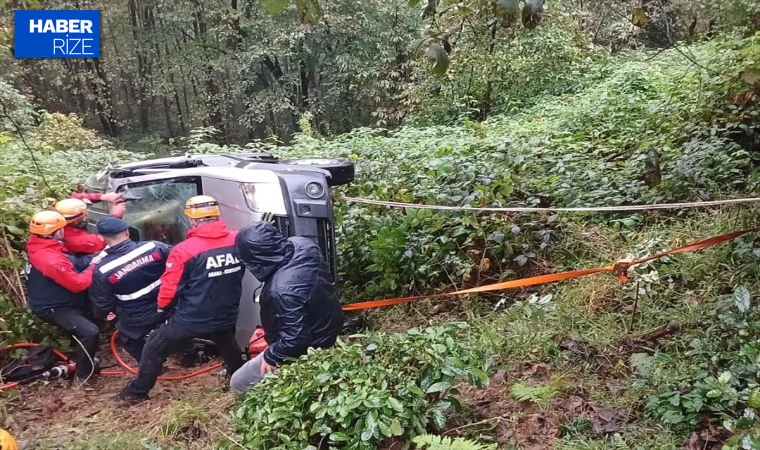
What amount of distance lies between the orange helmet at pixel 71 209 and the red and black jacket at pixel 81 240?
138 mm

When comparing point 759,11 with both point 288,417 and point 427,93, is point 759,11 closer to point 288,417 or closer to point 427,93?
point 288,417

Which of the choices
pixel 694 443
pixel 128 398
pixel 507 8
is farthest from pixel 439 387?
pixel 128 398

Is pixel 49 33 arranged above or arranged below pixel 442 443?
above

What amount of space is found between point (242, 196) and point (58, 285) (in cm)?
172

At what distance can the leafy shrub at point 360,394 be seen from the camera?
107 inches

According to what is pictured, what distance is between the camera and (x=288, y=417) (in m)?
2.79

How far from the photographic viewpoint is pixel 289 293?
12.1 feet

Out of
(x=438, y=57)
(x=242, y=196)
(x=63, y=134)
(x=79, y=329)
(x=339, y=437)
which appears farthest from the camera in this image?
(x=63, y=134)

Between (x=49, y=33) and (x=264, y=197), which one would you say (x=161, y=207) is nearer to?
(x=264, y=197)

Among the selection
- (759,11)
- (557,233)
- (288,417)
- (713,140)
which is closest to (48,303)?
(288,417)

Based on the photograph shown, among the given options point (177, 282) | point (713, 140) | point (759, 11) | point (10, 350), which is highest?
point (759, 11)

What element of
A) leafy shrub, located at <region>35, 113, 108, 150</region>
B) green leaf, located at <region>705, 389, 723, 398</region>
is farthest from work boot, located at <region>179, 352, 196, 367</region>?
leafy shrub, located at <region>35, 113, 108, 150</region>

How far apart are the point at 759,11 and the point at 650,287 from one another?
121 inches

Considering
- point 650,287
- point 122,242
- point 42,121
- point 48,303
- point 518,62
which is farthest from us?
point 42,121
